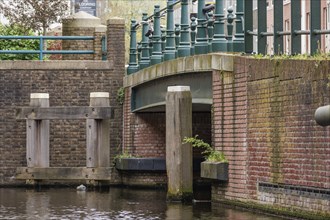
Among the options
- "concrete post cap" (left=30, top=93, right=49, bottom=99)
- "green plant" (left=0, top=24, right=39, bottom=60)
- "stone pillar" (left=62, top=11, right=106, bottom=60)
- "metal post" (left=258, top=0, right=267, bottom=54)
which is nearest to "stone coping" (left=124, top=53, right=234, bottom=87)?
"metal post" (left=258, top=0, right=267, bottom=54)

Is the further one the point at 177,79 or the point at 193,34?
the point at 177,79

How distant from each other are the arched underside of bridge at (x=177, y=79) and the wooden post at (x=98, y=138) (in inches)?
33.0

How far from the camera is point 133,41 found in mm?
32250

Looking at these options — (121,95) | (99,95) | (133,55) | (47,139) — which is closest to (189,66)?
(99,95)

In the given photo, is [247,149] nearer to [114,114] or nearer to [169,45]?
[169,45]

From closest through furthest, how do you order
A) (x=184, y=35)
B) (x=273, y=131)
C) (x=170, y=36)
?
(x=273, y=131)
(x=184, y=35)
(x=170, y=36)

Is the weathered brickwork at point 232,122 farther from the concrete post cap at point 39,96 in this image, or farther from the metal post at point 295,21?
the concrete post cap at point 39,96

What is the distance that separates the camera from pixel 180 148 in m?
24.3

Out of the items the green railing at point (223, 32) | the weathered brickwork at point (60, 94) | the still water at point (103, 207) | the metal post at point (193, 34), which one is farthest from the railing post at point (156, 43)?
the weathered brickwork at point (60, 94)

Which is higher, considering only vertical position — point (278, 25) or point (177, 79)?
point (278, 25)

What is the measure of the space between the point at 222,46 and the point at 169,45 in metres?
4.02

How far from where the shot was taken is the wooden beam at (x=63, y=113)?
3099 cm

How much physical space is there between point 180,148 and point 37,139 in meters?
7.98

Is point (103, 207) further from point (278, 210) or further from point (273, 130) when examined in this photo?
point (278, 210)
